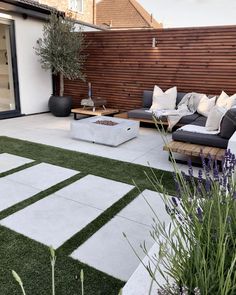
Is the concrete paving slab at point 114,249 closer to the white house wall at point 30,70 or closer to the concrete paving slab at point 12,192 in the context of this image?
the concrete paving slab at point 12,192

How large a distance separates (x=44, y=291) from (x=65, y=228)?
0.70 meters

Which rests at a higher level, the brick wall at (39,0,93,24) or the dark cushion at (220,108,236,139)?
the brick wall at (39,0,93,24)

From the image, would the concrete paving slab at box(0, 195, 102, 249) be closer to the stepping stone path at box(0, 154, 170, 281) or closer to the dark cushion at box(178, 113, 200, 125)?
the stepping stone path at box(0, 154, 170, 281)

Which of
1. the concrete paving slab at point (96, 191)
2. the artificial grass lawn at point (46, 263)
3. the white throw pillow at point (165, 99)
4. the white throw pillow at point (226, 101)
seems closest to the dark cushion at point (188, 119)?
the white throw pillow at point (226, 101)

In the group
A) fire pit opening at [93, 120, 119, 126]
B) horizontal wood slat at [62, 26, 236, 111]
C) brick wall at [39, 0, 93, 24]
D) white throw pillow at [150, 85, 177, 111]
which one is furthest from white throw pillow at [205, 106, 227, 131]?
brick wall at [39, 0, 93, 24]

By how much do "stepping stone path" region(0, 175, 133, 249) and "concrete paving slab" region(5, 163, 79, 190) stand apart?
0.85ft

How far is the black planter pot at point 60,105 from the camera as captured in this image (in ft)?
24.6

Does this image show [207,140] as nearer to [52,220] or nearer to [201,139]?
[201,139]

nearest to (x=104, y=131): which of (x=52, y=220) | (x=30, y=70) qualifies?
(x=52, y=220)

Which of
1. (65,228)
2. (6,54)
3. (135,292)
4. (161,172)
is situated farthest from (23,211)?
(6,54)

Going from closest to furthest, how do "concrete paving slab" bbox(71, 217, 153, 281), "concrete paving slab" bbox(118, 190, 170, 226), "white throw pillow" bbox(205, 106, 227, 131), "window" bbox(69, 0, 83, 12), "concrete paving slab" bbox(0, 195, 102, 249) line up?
"concrete paving slab" bbox(71, 217, 153, 281)
"concrete paving slab" bbox(0, 195, 102, 249)
"concrete paving slab" bbox(118, 190, 170, 226)
"white throw pillow" bbox(205, 106, 227, 131)
"window" bbox(69, 0, 83, 12)

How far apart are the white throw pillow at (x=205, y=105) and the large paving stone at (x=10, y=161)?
3777 mm

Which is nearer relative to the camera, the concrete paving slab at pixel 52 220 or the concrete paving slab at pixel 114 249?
the concrete paving slab at pixel 114 249

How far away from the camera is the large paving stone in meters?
3.65
